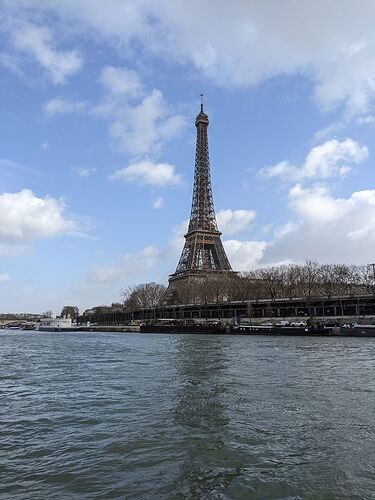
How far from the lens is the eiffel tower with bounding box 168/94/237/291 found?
128625mm

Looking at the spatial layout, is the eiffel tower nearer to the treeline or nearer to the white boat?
the treeline

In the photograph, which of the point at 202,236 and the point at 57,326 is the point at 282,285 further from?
the point at 57,326

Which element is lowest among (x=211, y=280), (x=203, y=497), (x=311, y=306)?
(x=203, y=497)

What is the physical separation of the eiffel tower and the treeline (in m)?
3.37

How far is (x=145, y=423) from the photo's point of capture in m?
12.6

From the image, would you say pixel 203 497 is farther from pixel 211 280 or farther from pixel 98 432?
pixel 211 280

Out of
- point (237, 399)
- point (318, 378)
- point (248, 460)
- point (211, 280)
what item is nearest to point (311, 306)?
point (211, 280)

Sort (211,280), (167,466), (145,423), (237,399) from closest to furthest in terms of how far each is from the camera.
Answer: (167,466), (145,423), (237,399), (211,280)

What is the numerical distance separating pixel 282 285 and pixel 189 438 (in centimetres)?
10205

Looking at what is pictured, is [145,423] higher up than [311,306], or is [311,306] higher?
[311,306]

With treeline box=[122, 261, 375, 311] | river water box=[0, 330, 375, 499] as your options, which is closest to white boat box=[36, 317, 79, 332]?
treeline box=[122, 261, 375, 311]

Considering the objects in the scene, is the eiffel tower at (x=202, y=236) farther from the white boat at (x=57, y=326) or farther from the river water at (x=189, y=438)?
the river water at (x=189, y=438)

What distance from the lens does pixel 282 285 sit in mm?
110688

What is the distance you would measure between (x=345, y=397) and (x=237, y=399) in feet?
12.3
